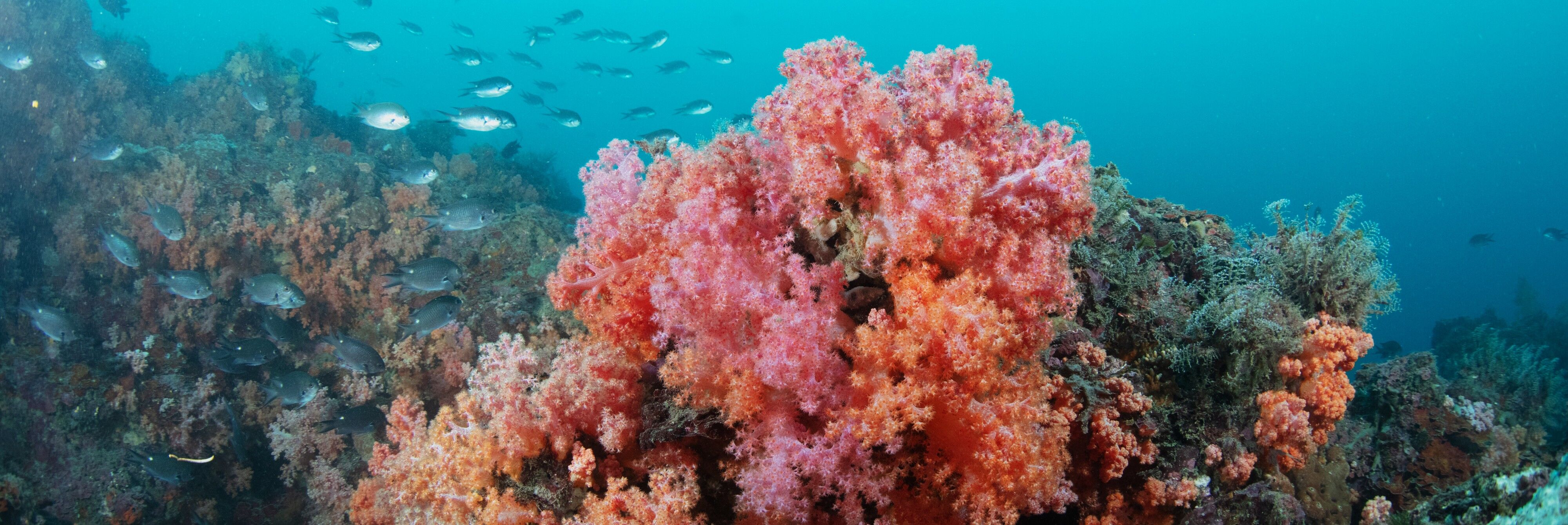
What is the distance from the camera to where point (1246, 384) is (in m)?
3.22

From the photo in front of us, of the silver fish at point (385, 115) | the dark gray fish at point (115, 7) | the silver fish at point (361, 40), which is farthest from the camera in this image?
the dark gray fish at point (115, 7)

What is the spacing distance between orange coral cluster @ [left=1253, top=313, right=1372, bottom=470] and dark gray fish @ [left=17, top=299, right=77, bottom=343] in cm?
1183

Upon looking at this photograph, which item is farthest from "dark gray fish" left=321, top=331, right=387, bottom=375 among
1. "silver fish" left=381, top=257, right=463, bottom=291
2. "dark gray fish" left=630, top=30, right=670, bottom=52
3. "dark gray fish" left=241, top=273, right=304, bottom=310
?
"dark gray fish" left=630, top=30, right=670, bottom=52

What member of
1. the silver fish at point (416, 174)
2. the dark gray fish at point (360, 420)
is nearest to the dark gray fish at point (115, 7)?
the silver fish at point (416, 174)

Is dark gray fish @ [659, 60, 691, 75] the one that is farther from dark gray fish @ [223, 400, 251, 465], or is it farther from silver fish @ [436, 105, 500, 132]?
dark gray fish @ [223, 400, 251, 465]

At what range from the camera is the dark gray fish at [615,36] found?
17188 mm

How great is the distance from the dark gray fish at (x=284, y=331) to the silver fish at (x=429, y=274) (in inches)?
72.5

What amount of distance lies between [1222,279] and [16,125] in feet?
61.1

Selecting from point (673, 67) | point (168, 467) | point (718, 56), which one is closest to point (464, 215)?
point (168, 467)

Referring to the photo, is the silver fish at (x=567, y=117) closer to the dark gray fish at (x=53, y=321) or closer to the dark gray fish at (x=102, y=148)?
the dark gray fish at (x=102, y=148)

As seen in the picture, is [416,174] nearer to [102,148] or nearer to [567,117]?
[102,148]

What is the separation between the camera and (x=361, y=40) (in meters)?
11.2

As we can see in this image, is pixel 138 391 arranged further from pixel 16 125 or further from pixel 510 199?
pixel 16 125

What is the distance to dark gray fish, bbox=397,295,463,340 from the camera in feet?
19.3
